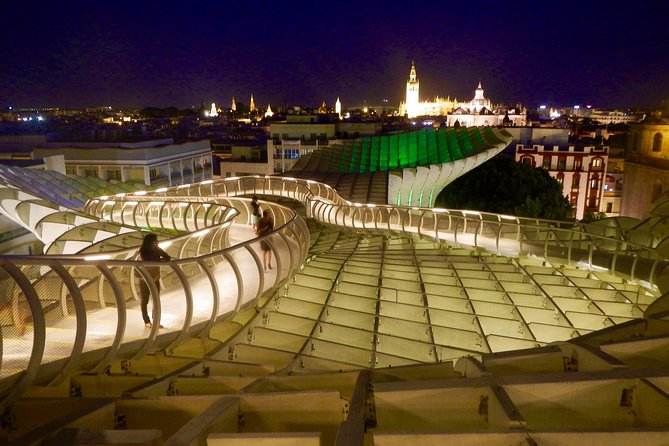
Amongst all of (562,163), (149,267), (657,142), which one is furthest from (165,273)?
(562,163)

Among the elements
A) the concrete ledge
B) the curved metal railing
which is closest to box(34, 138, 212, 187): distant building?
the curved metal railing

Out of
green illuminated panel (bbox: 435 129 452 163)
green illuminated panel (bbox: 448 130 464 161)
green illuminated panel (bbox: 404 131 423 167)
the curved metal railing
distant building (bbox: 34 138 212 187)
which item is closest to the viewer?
the curved metal railing

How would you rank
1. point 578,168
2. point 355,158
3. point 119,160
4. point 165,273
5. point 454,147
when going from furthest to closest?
point 578,168
point 355,158
point 119,160
point 454,147
point 165,273

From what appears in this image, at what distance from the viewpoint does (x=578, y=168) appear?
53375mm

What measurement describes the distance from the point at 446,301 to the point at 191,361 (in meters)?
5.27

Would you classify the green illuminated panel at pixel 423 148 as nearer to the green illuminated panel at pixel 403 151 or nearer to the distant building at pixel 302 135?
the green illuminated panel at pixel 403 151

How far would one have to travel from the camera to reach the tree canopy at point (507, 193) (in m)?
31.0

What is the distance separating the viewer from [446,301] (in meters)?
9.94

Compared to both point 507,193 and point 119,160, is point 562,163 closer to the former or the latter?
point 507,193

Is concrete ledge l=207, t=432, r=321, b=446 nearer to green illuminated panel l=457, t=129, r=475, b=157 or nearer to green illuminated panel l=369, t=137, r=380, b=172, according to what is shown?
green illuminated panel l=457, t=129, r=475, b=157

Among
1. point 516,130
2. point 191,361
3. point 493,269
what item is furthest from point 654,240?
point 516,130

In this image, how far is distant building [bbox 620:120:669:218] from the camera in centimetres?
4478

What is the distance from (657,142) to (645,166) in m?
2.29

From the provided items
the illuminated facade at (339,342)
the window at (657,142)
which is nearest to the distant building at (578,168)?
the window at (657,142)
